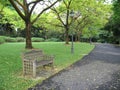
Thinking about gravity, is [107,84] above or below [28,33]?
below

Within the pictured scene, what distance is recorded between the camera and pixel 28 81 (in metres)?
7.49

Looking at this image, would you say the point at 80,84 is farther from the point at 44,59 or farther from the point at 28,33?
the point at 28,33

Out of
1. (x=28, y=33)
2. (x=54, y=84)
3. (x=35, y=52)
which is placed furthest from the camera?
(x=28, y=33)

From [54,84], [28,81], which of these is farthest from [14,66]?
[54,84]

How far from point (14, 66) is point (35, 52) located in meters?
1.26

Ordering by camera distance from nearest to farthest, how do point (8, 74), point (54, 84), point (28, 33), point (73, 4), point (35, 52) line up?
point (54, 84) → point (8, 74) → point (35, 52) → point (28, 33) → point (73, 4)

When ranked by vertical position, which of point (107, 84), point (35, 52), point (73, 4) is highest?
point (73, 4)

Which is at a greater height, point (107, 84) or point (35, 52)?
point (35, 52)

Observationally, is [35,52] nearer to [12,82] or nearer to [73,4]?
[12,82]

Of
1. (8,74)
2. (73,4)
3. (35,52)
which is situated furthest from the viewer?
(73,4)

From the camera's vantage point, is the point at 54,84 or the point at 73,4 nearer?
the point at 54,84

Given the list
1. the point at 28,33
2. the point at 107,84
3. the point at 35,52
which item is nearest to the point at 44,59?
the point at 35,52

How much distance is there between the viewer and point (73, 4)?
23969mm

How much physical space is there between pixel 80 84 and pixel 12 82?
7.53ft
